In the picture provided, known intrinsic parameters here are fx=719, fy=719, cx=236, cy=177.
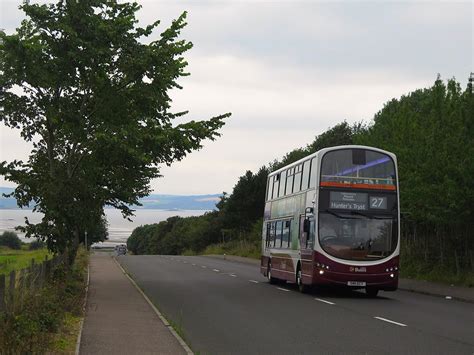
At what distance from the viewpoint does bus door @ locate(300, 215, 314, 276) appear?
21062 mm

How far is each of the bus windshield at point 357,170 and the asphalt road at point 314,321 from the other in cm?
340

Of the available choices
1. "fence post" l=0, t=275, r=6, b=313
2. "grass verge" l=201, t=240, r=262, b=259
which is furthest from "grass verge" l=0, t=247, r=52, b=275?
"grass verge" l=201, t=240, r=262, b=259

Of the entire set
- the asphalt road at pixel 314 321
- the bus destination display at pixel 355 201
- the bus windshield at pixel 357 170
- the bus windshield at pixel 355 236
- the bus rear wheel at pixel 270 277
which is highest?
the bus windshield at pixel 357 170

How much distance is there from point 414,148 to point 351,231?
23.8ft

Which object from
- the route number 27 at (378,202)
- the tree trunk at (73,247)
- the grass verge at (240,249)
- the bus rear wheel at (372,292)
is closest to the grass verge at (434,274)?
the bus rear wheel at (372,292)

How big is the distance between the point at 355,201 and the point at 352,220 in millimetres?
569

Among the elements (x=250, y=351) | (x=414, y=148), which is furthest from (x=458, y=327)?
(x=414, y=148)

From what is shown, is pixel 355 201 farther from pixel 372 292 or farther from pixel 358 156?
pixel 372 292

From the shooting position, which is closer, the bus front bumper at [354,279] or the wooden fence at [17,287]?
the wooden fence at [17,287]

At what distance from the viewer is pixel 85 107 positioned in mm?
21359

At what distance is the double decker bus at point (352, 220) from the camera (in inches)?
811

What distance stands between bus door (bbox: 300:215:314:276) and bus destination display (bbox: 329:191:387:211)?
33.7 inches

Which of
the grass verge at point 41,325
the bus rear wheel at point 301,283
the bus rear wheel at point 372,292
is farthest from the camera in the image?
the bus rear wheel at point 301,283

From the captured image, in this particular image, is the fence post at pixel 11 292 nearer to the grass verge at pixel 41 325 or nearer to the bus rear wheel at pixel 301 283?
the grass verge at pixel 41 325
